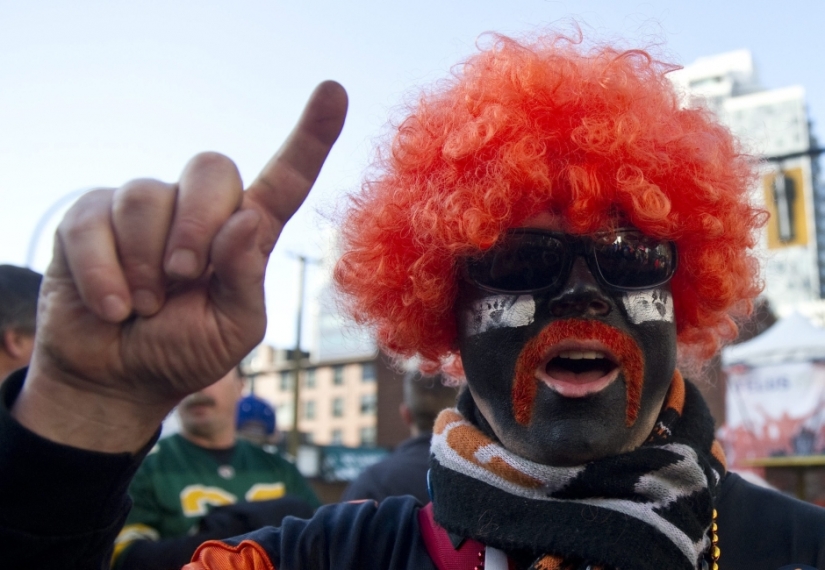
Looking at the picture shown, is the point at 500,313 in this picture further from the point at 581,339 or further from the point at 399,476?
the point at 399,476

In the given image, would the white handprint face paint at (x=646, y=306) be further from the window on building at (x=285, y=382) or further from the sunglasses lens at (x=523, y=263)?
the window on building at (x=285, y=382)

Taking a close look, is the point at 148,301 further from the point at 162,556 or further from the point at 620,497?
the point at 162,556

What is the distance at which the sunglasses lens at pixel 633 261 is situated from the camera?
5.69 ft

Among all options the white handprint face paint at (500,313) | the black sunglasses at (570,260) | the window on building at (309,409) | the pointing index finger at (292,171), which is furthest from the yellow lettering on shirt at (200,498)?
the window on building at (309,409)

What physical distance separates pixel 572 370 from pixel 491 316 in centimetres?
21

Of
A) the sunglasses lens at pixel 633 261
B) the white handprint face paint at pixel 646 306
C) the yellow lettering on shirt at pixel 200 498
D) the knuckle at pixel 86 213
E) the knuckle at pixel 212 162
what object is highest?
the knuckle at pixel 212 162

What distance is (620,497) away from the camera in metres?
1.53

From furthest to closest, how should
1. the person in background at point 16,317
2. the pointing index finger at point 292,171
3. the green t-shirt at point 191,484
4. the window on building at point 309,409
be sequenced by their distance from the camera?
1. the window on building at point 309,409
2. the green t-shirt at point 191,484
3. the person in background at point 16,317
4. the pointing index finger at point 292,171

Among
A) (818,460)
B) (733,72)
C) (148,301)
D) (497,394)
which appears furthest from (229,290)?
(733,72)

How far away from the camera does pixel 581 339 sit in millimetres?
1672

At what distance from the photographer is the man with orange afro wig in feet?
3.94

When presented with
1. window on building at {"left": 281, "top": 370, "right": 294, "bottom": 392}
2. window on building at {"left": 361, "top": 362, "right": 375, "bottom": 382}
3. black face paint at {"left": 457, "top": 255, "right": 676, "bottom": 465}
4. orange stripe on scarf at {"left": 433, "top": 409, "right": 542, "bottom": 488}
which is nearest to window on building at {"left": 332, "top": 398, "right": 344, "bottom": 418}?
window on building at {"left": 361, "top": 362, "right": 375, "bottom": 382}

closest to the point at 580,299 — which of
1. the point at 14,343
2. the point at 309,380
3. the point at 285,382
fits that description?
the point at 14,343

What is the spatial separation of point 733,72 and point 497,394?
98.3 m
